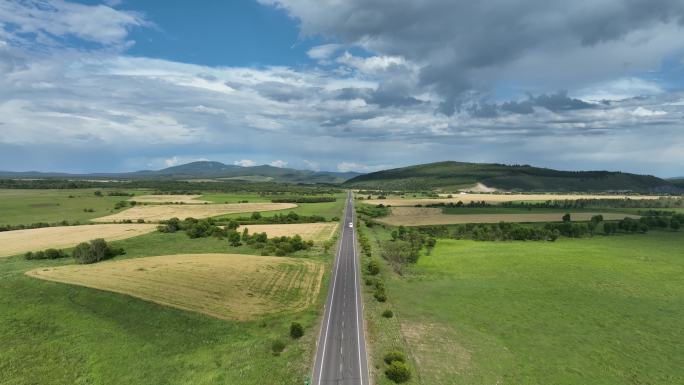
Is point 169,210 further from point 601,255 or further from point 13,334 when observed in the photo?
point 601,255

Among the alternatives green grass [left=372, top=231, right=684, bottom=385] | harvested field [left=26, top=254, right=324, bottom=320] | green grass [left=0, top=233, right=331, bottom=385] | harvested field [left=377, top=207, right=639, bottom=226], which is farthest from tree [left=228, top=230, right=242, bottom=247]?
harvested field [left=377, top=207, right=639, bottom=226]

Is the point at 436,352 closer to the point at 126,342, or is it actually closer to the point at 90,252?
the point at 126,342

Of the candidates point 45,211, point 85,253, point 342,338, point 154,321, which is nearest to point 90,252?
point 85,253

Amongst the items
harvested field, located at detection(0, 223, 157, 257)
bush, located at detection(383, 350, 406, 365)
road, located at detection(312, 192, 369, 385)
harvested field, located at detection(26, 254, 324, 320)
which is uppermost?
harvested field, located at detection(0, 223, 157, 257)

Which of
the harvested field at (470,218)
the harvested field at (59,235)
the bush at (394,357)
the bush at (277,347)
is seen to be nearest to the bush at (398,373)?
the bush at (394,357)

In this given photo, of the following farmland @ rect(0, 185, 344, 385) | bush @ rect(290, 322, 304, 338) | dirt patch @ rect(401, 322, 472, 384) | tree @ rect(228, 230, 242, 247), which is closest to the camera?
farmland @ rect(0, 185, 344, 385)

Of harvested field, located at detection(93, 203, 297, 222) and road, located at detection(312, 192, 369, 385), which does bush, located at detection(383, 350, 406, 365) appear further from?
harvested field, located at detection(93, 203, 297, 222)

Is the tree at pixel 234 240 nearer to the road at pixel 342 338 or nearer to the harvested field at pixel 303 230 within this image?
the harvested field at pixel 303 230
